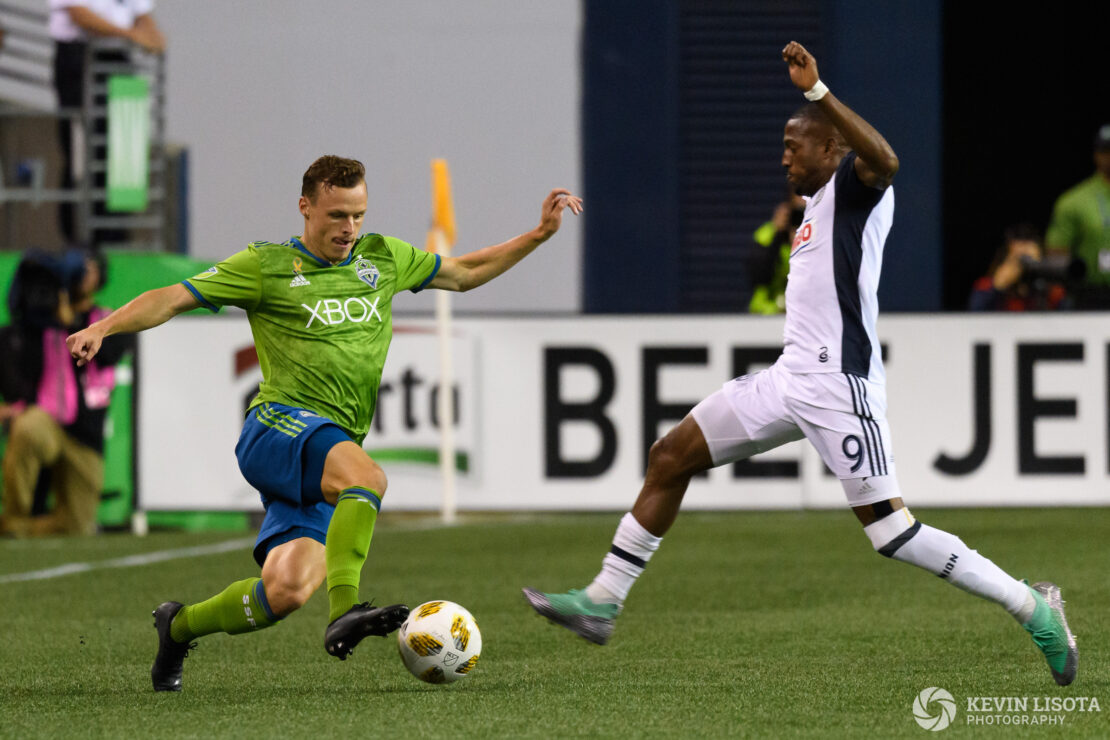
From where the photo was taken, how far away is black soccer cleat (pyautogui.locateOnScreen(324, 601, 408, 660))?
512 centimetres

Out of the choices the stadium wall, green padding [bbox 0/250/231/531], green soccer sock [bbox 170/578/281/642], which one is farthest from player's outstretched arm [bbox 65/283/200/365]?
green padding [bbox 0/250/231/531]

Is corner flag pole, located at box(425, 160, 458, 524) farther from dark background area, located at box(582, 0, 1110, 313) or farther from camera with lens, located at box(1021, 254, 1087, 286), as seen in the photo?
dark background area, located at box(582, 0, 1110, 313)

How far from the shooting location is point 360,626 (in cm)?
513

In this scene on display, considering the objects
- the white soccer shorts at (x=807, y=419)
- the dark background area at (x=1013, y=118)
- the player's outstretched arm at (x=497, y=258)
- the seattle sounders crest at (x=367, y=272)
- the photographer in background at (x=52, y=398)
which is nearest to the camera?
the white soccer shorts at (x=807, y=419)

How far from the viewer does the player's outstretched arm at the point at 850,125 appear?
208 inches

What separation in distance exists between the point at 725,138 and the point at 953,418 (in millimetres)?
5262

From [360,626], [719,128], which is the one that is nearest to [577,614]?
[360,626]

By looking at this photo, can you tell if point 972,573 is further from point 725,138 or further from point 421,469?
point 725,138

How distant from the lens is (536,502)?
1257 centimetres

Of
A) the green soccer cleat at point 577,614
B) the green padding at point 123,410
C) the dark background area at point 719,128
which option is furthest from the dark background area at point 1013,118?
the green soccer cleat at point 577,614

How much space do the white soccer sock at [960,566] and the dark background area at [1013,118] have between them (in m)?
12.7

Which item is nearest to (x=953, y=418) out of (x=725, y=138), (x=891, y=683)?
(x=725, y=138)

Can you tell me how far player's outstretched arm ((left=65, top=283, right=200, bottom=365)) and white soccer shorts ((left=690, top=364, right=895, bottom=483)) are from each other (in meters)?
1.73

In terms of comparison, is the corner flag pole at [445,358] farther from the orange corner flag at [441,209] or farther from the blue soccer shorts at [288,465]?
the blue soccer shorts at [288,465]
